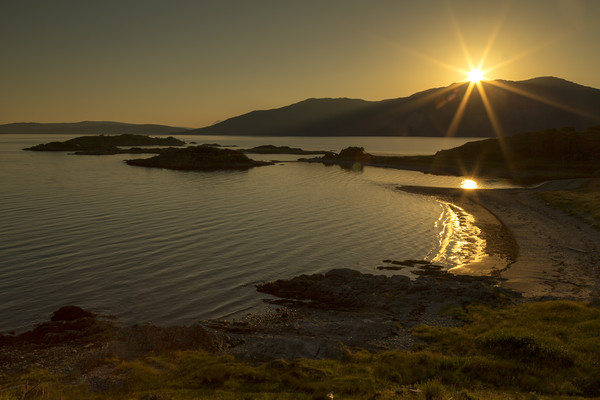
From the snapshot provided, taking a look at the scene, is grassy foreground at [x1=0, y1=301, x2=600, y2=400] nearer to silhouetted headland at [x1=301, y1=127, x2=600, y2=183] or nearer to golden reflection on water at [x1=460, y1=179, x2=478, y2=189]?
golden reflection on water at [x1=460, y1=179, x2=478, y2=189]

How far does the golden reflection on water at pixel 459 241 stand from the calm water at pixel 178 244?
1.08 meters

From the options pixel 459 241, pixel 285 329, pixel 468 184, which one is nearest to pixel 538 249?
pixel 459 241

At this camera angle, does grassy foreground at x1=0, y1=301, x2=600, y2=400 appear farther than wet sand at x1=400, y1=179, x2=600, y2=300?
No

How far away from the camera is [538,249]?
104 ft

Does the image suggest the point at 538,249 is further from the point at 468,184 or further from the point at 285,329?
the point at 468,184

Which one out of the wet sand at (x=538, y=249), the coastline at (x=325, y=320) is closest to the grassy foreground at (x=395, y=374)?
the coastline at (x=325, y=320)

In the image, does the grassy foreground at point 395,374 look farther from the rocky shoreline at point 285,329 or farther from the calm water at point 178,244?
the calm water at point 178,244

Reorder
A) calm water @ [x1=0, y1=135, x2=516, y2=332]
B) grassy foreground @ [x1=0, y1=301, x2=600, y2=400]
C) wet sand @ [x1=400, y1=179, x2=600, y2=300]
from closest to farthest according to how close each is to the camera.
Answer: grassy foreground @ [x1=0, y1=301, x2=600, y2=400] → calm water @ [x1=0, y1=135, x2=516, y2=332] → wet sand @ [x1=400, y1=179, x2=600, y2=300]

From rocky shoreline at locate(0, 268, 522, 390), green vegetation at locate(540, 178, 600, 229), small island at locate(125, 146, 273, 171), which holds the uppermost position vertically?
small island at locate(125, 146, 273, 171)

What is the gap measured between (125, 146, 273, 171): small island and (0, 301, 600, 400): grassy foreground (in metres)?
109

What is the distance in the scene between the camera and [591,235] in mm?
34938

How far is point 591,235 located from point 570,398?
105ft

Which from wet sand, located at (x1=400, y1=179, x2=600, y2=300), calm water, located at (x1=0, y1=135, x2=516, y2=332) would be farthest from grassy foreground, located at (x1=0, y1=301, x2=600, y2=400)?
wet sand, located at (x1=400, y1=179, x2=600, y2=300)

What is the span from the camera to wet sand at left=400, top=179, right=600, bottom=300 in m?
23.0
